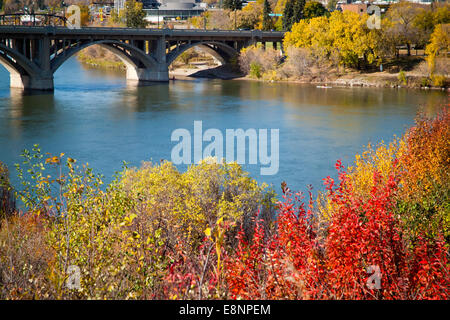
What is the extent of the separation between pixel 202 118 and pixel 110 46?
20.8m

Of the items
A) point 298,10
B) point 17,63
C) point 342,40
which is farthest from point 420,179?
point 298,10

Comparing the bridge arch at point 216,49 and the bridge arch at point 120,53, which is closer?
the bridge arch at point 120,53

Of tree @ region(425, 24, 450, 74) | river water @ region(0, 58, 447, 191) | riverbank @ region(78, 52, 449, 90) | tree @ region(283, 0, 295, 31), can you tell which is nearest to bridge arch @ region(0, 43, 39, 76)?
river water @ region(0, 58, 447, 191)

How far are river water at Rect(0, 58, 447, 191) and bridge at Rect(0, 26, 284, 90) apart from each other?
1.79m

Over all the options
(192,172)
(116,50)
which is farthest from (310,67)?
(192,172)

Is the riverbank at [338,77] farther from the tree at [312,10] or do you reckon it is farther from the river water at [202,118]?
the tree at [312,10]

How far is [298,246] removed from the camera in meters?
8.47

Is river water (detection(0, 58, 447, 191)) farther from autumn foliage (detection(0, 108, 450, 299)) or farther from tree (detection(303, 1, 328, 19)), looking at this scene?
tree (detection(303, 1, 328, 19))

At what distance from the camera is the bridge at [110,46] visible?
44.7 m

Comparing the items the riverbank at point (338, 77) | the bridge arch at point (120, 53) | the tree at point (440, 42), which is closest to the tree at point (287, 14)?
the riverbank at point (338, 77)

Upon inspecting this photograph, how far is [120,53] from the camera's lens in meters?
53.4

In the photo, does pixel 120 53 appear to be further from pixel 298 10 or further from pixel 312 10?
pixel 312 10

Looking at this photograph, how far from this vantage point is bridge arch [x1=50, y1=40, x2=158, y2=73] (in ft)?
155

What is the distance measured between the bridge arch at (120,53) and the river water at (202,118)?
96.2 inches
